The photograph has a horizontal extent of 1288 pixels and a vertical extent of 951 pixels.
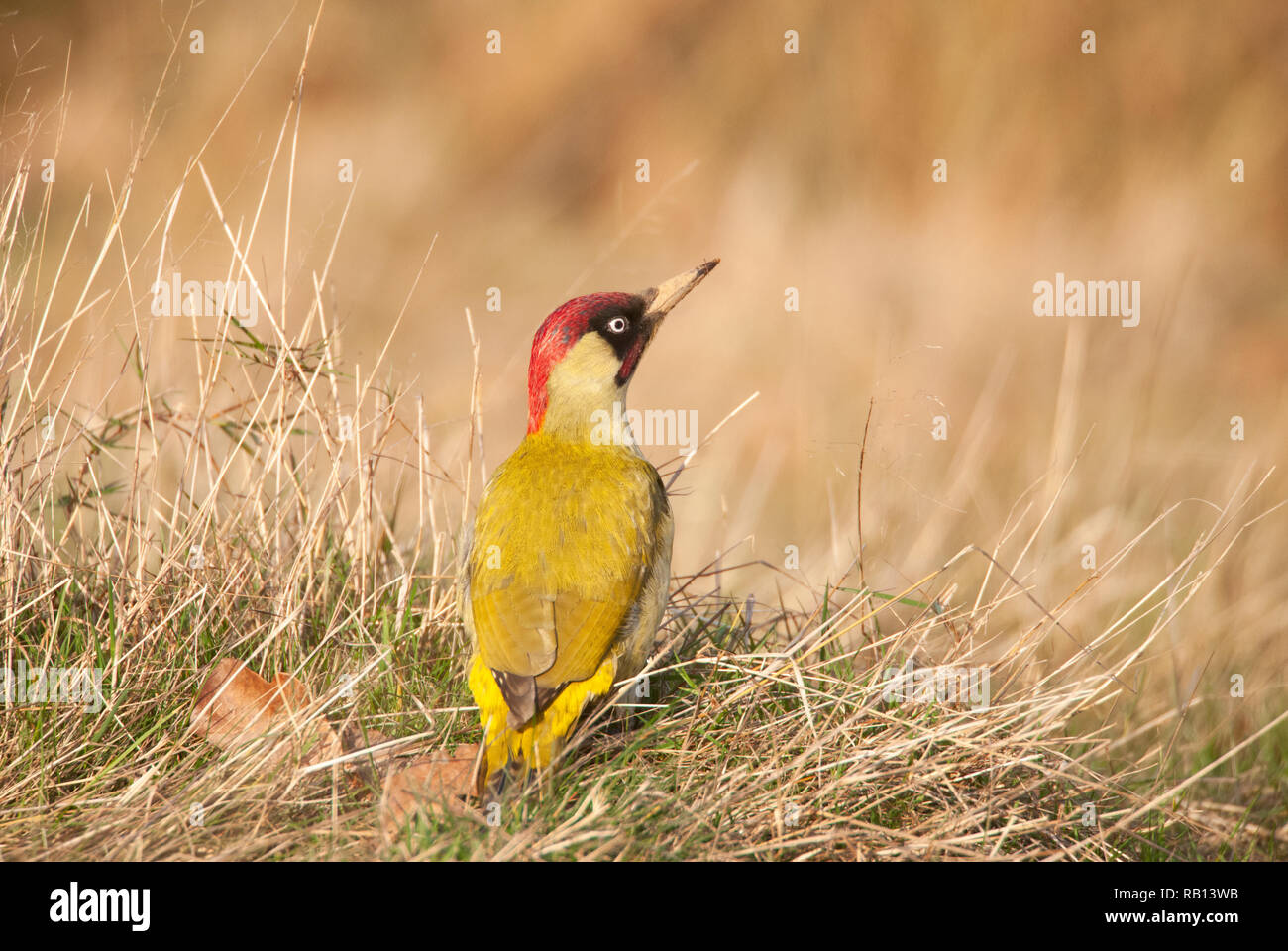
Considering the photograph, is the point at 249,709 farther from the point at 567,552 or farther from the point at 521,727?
the point at 567,552

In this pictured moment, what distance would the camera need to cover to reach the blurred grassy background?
704cm

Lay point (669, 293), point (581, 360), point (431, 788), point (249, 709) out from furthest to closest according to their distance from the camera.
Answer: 1. point (669, 293)
2. point (581, 360)
3. point (249, 709)
4. point (431, 788)

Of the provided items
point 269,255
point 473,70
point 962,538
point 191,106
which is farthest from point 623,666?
point 473,70

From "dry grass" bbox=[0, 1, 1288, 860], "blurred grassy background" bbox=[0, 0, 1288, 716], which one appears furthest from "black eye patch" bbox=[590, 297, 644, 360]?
"blurred grassy background" bbox=[0, 0, 1288, 716]

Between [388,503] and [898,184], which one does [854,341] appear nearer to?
[898,184]

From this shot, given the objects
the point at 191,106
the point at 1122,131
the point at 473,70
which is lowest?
the point at 1122,131

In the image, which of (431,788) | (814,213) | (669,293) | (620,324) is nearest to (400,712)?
(431,788)

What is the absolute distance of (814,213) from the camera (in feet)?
31.2

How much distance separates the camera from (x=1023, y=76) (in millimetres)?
9039

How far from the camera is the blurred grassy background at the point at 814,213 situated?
7043 millimetres

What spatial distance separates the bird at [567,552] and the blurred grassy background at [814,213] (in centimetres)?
258

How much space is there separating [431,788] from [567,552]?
2.34 feet

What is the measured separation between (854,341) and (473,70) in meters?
4.90

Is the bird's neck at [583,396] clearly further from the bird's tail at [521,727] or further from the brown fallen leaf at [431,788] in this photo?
the brown fallen leaf at [431,788]
